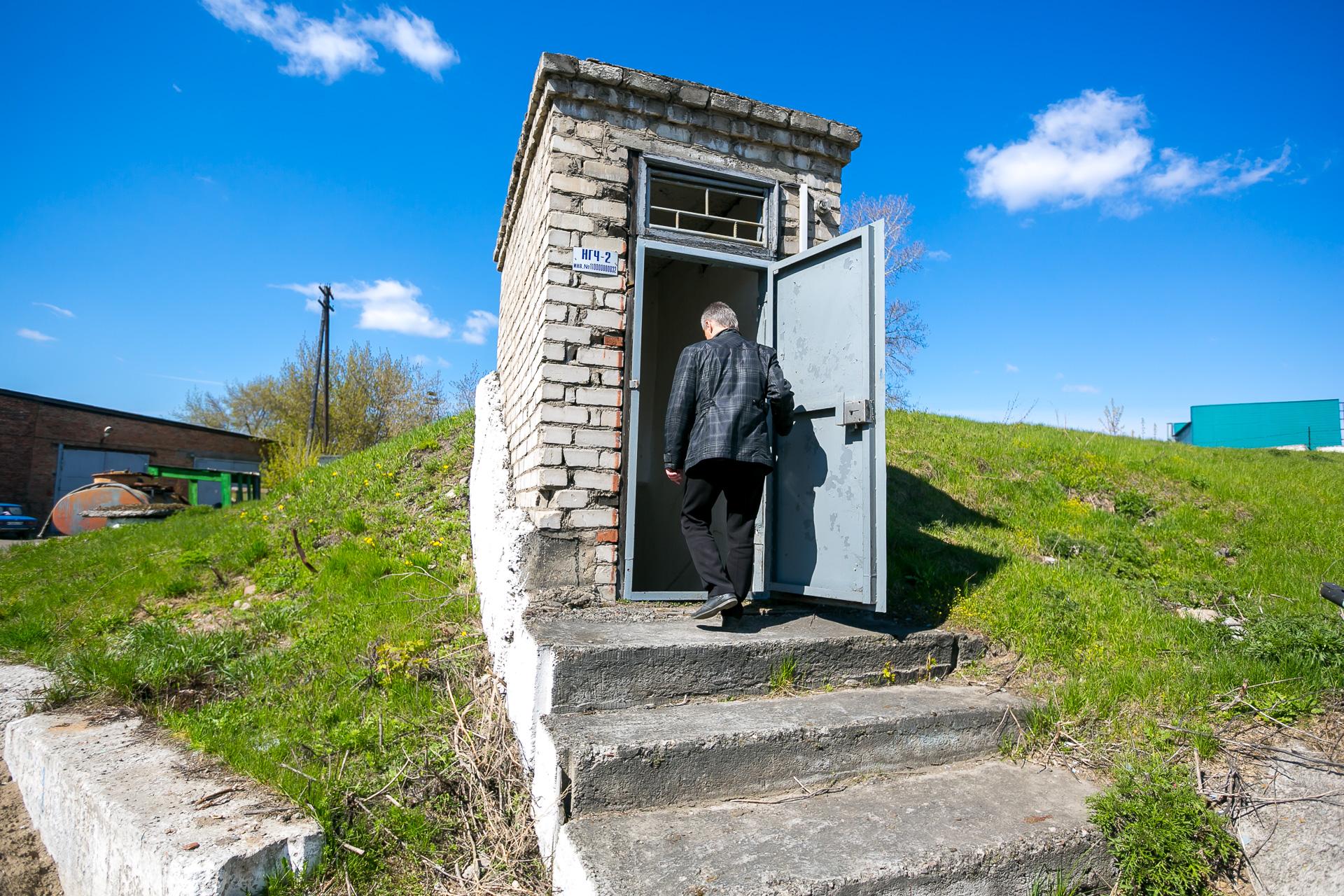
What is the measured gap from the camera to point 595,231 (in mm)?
4645

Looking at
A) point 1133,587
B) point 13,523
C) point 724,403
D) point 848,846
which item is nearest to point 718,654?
point 848,846

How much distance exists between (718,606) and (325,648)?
263 centimetres

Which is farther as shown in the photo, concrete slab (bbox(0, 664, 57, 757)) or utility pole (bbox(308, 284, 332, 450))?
utility pole (bbox(308, 284, 332, 450))

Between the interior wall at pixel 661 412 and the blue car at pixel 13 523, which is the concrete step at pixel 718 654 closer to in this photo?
the interior wall at pixel 661 412

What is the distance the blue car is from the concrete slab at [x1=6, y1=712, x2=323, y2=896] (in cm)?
2188

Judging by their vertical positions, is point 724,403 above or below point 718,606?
above

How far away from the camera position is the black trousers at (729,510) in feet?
13.1

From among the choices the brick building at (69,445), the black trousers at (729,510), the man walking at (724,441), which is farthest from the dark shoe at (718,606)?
the brick building at (69,445)

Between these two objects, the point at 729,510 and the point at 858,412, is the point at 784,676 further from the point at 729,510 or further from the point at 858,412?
the point at 858,412

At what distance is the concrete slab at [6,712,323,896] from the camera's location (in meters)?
2.53

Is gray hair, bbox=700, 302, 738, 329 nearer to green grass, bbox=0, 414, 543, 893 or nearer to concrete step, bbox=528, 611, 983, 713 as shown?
concrete step, bbox=528, 611, 983, 713

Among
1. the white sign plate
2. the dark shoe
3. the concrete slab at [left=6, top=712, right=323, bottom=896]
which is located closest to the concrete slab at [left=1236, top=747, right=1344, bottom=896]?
the dark shoe

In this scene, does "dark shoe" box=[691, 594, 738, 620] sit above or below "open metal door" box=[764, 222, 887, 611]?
below

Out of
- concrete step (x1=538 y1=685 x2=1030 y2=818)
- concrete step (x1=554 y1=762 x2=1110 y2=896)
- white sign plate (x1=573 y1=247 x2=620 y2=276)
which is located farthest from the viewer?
white sign plate (x1=573 y1=247 x2=620 y2=276)
